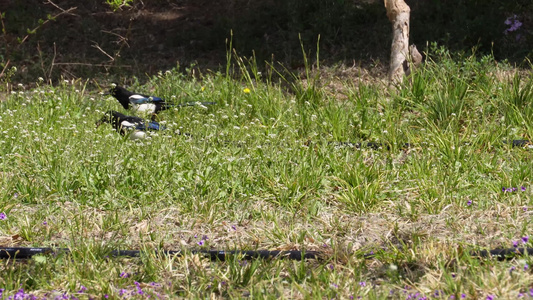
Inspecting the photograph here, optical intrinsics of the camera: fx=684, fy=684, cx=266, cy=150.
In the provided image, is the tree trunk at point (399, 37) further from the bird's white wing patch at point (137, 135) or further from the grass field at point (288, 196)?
the bird's white wing patch at point (137, 135)

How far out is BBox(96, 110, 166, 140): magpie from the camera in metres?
5.55

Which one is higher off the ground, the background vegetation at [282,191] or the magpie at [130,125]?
the background vegetation at [282,191]

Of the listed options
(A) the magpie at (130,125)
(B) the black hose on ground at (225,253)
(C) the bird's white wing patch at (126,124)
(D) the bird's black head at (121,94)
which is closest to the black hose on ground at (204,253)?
(B) the black hose on ground at (225,253)

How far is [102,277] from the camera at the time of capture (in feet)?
11.1

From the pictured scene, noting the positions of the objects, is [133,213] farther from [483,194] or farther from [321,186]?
[483,194]

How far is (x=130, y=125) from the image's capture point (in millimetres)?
5719

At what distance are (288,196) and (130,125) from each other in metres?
1.94

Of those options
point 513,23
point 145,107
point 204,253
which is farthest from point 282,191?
point 513,23

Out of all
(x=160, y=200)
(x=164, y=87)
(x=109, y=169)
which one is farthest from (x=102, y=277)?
(x=164, y=87)

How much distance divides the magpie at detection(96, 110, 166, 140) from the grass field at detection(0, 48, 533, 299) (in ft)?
0.32

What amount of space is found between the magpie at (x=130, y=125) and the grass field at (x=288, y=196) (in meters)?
0.10

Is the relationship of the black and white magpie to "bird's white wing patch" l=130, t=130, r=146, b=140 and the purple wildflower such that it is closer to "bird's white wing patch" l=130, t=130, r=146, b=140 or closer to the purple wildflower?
"bird's white wing patch" l=130, t=130, r=146, b=140

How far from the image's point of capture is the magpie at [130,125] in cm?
555

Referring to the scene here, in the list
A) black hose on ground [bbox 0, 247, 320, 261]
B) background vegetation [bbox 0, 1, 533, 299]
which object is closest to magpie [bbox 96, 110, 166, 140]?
background vegetation [bbox 0, 1, 533, 299]
